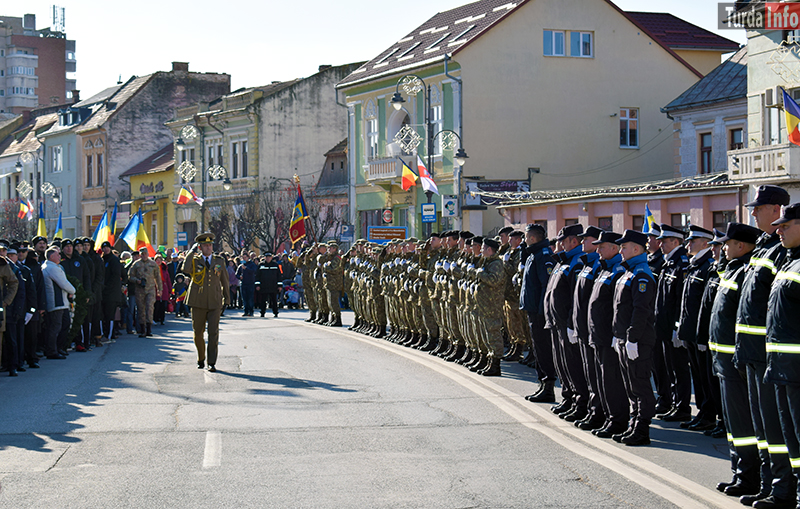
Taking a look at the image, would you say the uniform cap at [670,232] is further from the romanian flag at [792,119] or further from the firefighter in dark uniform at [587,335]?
the romanian flag at [792,119]

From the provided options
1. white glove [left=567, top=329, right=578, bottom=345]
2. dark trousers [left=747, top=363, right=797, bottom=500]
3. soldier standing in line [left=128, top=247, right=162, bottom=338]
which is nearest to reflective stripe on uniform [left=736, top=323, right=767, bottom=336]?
dark trousers [left=747, top=363, right=797, bottom=500]

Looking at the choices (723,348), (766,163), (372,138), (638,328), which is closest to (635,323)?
(638,328)

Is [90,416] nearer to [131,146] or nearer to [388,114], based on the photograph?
[388,114]

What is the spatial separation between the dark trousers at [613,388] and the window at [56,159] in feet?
231

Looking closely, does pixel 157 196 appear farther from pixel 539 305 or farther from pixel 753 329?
pixel 753 329

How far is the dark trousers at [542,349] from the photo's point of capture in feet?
38.7

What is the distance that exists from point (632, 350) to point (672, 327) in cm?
216

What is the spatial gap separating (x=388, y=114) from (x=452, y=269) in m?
29.5

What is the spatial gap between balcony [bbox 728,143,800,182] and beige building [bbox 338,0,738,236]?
1200cm

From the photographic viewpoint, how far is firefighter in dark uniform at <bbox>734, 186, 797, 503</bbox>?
22.4ft

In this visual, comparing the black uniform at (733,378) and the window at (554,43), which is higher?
the window at (554,43)

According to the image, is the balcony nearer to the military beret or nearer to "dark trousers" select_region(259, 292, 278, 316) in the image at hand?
"dark trousers" select_region(259, 292, 278, 316)

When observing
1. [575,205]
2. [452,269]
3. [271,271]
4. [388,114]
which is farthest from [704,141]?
[452,269]

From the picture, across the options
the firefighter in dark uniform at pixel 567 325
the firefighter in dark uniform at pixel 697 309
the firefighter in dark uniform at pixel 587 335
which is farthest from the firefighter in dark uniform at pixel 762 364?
the firefighter in dark uniform at pixel 567 325
